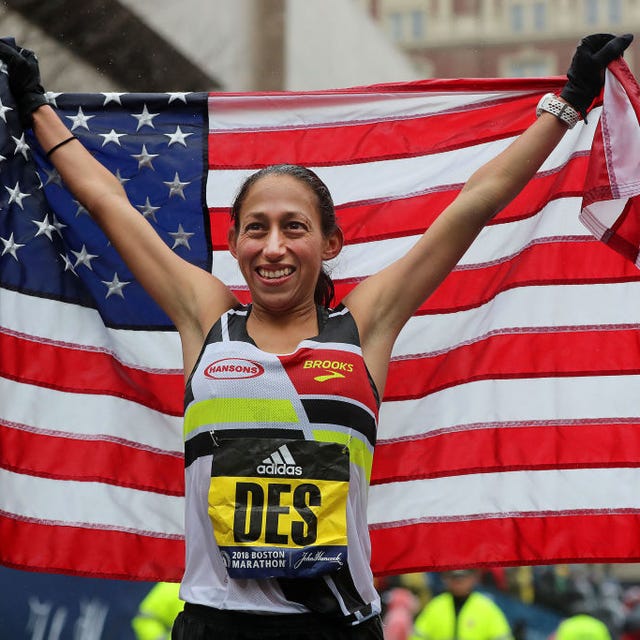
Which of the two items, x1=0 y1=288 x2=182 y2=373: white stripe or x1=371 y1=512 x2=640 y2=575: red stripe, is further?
x1=0 y1=288 x2=182 y2=373: white stripe

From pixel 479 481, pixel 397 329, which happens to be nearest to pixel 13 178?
pixel 397 329

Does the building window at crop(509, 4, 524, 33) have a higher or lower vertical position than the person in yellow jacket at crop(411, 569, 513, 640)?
higher

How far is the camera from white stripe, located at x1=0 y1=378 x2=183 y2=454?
4.75 m

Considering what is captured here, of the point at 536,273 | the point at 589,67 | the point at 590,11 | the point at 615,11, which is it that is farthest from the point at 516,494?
the point at 615,11

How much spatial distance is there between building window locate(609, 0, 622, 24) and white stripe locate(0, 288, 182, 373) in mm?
42855

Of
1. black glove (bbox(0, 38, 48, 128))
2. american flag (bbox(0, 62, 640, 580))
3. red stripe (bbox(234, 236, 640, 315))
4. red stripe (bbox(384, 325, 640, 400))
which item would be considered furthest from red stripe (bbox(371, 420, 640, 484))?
black glove (bbox(0, 38, 48, 128))

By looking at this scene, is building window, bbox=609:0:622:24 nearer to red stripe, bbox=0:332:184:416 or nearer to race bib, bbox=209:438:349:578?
red stripe, bbox=0:332:184:416

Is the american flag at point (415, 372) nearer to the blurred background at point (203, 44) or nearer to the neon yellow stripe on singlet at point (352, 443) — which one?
the neon yellow stripe on singlet at point (352, 443)

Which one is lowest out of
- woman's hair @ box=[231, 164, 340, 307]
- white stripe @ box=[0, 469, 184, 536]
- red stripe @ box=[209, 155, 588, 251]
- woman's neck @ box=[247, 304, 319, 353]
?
white stripe @ box=[0, 469, 184, 536]

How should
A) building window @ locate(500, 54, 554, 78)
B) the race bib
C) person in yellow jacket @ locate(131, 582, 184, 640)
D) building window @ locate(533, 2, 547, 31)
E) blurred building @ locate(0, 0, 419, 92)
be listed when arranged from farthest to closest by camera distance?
building window @ locate(533, 2, 547, 31) < building window @ locate(500, 54, 554, 78) < blurred building @ locate(0, 0, 419, 92) < person in yellow jacket @ locate(131, 582, 184, 640) < the race bib

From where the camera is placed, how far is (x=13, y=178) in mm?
4648

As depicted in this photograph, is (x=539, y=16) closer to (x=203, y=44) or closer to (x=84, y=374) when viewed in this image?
(x=203, y=44)

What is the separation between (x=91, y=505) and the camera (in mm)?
4734

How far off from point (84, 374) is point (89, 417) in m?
0.17
